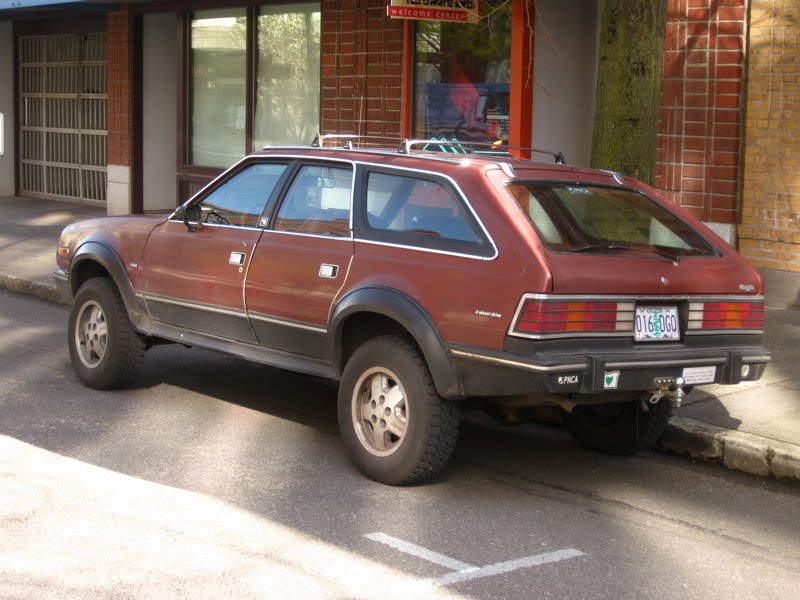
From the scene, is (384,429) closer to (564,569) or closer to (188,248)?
(564,569)

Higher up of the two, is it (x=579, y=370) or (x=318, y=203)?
(x=318, y=203)

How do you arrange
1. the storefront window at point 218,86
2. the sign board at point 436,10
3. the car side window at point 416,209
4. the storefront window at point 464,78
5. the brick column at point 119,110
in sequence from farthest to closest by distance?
the brick column at point 119,110 → the storefront window at point 218,86 → the storefront window at point 464,78 → the sign board at point 436,10 → the car side window at point 416,209

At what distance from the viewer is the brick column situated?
18.3 meters

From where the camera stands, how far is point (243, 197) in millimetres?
7312

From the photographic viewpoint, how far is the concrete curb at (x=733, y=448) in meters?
6.54

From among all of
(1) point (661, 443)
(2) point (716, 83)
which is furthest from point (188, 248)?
(2) point (716, 83)

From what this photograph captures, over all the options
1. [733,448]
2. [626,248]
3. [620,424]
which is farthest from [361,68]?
[626,248]

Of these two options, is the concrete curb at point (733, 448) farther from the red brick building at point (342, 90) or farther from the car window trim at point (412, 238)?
the red brick building at point (342, 90)

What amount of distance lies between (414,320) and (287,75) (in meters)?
10.8

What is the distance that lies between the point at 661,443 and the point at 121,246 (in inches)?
143

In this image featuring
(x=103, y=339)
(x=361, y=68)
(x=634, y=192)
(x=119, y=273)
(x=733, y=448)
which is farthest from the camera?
(x=361, y=68)

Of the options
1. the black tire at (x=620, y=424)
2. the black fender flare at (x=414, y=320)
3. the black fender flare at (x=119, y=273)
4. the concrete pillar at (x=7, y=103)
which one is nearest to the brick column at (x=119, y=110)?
the concrete pillar at (x=7, y=103)

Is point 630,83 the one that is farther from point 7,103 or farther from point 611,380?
point 7,103

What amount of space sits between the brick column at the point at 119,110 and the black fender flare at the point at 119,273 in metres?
10.6
